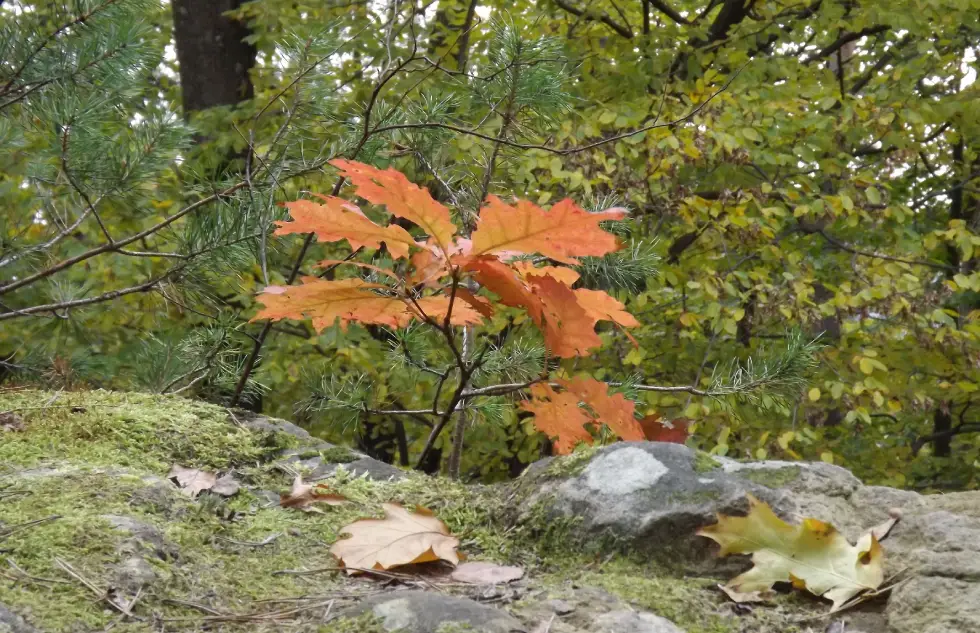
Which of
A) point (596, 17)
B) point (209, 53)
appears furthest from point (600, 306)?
point (209, 53)

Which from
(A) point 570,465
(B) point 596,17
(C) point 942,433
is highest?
(B) point 596,17

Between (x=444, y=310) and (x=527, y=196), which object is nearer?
(x=444, y=310)

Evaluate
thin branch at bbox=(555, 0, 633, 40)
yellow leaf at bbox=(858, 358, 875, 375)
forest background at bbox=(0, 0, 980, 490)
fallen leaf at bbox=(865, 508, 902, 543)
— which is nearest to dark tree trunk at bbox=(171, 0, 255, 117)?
forest background at bbox=(0, 0, 980, 490)

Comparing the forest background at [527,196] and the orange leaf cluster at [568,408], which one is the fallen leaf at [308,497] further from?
the forest background at [527,196]

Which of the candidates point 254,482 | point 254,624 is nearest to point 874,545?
point 254,624

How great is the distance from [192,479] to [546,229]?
831 millimetres

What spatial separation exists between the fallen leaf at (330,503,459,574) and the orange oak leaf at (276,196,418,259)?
0.43 metres

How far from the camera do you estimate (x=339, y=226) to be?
1269 millimetres

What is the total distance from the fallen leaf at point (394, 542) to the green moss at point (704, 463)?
432 millimetres

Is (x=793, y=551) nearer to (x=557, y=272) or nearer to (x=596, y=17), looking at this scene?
(x=557, y=272)

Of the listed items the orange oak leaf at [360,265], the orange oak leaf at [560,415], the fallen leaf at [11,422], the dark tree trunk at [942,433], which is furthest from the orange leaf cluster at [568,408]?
the dark tree trunk at [942,433]

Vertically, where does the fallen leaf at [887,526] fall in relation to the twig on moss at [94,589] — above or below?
below

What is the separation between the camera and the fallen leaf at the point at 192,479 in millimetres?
1441

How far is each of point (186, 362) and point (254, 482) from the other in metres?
0.87
